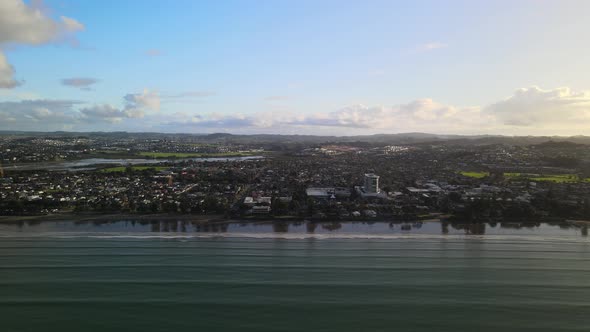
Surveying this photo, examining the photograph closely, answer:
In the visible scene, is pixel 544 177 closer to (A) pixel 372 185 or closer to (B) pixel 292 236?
(A) pixel 372 185

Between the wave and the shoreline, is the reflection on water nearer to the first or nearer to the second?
the shoreline

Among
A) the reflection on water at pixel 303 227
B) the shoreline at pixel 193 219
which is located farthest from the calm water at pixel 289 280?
the shoreline at pixel 193 219

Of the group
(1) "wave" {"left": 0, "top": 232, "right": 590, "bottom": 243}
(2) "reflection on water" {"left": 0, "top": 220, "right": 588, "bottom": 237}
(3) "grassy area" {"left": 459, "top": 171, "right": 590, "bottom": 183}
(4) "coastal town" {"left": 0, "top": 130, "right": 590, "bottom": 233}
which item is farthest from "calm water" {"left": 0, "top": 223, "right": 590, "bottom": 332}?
(3) "grassy area" {"left": 459, "top": 171, "right": 590, "bottom": 183}

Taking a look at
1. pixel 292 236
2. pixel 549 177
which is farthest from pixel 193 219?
pixel 549 177

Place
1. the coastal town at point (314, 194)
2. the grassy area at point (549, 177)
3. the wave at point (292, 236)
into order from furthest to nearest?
1. the grassy area at point (549, 177)
2. the coastal town at point (314, 194)
3. the wave at point (292, 236)

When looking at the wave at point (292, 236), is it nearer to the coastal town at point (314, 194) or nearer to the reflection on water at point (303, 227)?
the reflection on water at point (303, 227)

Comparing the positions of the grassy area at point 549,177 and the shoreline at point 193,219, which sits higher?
the grassy area at point 549,177
